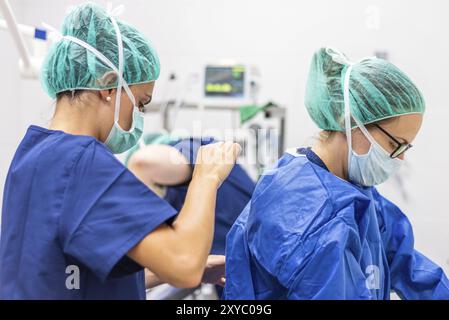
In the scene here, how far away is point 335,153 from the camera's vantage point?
108cm

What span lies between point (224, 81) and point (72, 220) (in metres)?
1.81

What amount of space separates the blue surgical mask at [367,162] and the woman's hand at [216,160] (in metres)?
0.26

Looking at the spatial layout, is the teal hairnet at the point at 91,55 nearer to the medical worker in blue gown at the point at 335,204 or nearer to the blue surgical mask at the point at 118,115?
the blue surgical mask at the point at 118,115

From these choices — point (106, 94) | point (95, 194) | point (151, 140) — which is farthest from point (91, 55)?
point (151, 140)

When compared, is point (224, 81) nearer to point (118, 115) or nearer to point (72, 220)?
point (118, 115)

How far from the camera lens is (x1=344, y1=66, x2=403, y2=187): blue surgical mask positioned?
1.03 m

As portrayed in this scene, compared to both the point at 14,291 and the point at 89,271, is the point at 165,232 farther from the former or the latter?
the point at 14,291

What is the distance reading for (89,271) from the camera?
0.84 m

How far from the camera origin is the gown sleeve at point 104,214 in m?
0.77

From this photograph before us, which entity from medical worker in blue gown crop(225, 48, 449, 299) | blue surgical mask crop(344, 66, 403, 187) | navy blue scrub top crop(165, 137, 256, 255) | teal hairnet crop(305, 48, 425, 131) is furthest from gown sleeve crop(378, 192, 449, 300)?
navy blue scrub top crop(165, 137, 256, 255)

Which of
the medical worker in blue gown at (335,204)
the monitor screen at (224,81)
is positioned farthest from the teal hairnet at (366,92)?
the monitor screen at (224,81)

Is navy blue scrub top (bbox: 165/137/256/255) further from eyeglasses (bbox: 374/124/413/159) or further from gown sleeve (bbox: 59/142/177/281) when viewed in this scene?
gown sleeve (bbox: 59/142/177/281)

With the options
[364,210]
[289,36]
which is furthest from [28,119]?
[289,36]

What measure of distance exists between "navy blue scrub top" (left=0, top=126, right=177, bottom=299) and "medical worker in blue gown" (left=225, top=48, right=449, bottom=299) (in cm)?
25
